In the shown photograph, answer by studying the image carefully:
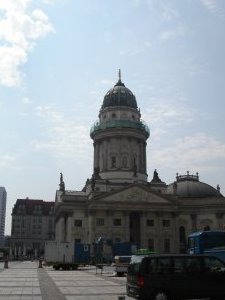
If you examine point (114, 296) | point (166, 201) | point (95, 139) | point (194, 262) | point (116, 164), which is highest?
point (95, 139)

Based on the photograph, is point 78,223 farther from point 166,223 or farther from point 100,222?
point 166,223

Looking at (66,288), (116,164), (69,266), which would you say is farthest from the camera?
(116,164)

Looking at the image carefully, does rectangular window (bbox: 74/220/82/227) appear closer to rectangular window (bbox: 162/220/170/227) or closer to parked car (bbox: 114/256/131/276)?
rectangular window (bbox: 162/220/170/227)

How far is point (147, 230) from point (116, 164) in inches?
616

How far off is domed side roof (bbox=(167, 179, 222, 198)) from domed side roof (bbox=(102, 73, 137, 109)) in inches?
787

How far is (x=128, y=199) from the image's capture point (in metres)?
85.2

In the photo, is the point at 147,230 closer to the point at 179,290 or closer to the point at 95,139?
the point at 95,139

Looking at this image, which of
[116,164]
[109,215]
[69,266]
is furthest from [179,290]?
[116,164]

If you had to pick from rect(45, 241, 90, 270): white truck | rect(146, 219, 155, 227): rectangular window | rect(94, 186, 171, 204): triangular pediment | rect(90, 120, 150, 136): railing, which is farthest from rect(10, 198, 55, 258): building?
rect(45, 241, 90, 270): white truck

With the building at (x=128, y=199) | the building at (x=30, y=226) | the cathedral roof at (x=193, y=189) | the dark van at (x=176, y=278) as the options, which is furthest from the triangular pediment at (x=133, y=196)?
the building at (x=30, y=226)

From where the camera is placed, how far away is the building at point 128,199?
277ft

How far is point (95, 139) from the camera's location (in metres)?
98.8

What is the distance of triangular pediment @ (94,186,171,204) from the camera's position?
84500mm

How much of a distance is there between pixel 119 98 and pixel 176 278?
82741 millimetres
